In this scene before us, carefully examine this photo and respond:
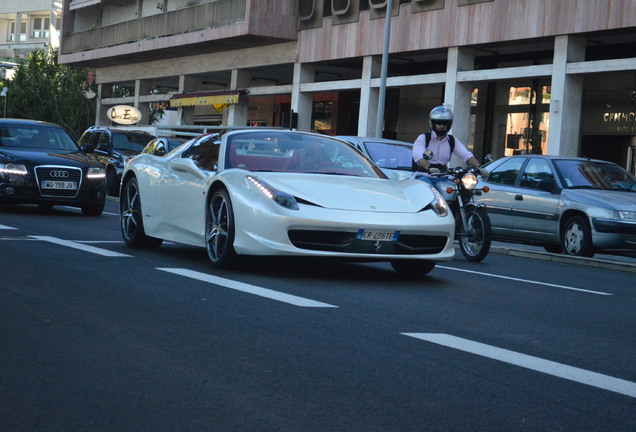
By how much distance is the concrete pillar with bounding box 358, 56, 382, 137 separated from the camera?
35.2m

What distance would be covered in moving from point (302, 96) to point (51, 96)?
2359 cm

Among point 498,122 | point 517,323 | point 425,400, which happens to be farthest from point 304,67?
point 425,400

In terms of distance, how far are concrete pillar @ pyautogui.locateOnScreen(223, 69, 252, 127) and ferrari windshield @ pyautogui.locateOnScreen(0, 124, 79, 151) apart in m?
23.4

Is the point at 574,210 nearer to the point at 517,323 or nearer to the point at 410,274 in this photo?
the point at 410,274

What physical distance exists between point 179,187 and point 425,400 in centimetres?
619

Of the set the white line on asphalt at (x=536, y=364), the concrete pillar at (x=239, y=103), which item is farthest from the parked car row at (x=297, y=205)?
the concrete pillar at (x=239, y=103)

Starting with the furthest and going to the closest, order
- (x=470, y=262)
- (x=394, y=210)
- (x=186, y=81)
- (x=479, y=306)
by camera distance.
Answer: (x=186, y=81) < (x=470, y=262) < (x=394, y=210) < (x=479, y=306)

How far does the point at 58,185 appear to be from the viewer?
1703 centimetres

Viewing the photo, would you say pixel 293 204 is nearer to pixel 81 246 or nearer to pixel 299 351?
pixel 81 246

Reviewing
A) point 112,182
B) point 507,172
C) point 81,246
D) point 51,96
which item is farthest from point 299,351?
point 51,96

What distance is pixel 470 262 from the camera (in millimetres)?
12328

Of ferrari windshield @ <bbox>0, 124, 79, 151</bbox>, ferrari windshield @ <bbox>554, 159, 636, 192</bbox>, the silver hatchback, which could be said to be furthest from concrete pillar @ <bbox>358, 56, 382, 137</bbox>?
ferrari windshield @ <bbox>554, 159, 636, 192</bbox>

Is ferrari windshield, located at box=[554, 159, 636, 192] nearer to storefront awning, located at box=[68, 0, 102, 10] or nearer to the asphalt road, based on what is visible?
the asphalt road

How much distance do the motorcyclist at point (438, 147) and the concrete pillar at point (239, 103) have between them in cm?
2941
